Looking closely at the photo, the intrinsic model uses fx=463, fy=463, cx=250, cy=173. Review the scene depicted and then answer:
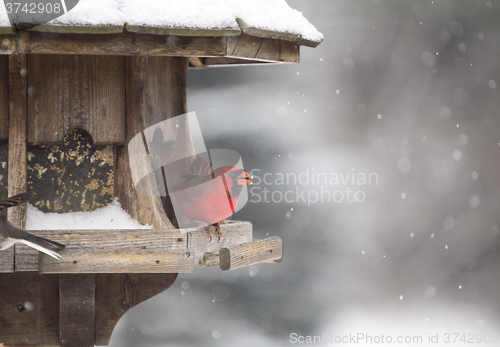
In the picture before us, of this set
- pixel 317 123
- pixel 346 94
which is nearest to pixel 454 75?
pixel 346 94

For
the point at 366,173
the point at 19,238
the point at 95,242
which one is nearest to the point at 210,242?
the point at 95,242

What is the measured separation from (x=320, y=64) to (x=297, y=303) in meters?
2.23

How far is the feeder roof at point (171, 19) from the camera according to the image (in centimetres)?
136

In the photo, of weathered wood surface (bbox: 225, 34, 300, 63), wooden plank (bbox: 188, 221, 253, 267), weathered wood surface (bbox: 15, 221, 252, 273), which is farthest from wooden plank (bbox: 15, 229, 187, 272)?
weathered wood surface (bbox: 225, 34, 300, 63)

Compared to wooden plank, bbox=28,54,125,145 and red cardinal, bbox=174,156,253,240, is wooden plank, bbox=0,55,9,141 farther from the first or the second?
red cardinal, bbox=174,156,253,240

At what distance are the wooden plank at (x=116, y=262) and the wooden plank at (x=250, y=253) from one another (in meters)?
0.13

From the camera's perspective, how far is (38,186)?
1.79 m

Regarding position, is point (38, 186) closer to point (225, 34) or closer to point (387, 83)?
point (225, 34)

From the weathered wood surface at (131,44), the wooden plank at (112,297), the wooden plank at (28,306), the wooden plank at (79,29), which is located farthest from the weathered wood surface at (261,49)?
the wooden plank at (28,306)

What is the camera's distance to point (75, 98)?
5.86 ft

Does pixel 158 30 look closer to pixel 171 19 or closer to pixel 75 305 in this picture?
pixel 171 19

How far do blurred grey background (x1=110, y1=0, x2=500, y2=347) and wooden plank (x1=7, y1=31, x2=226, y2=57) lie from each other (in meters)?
2.54

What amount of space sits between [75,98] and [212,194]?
2.13 ft

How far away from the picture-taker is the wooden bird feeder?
1.49 m
